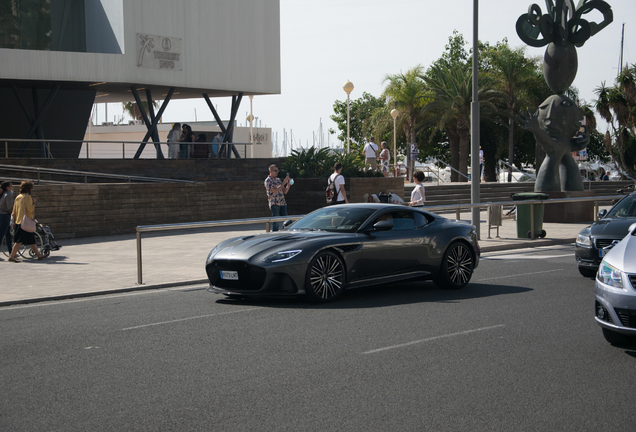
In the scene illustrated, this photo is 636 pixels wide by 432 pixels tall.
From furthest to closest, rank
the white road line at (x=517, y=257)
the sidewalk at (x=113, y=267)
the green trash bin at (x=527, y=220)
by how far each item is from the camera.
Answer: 1. the green trash bin at (x=527, y=220)
2. the white road line at (x=517, y=257)
3. the sidewalk at (x=113, y=267)

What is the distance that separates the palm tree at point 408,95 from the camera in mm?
52281

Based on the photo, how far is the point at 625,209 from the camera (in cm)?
1233

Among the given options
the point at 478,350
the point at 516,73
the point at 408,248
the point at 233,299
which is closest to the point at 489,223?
the point at 408,248

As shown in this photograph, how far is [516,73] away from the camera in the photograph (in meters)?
52.5

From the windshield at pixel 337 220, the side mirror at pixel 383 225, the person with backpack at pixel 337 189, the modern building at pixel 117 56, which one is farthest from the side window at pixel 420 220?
the modern building at pixel 117 56

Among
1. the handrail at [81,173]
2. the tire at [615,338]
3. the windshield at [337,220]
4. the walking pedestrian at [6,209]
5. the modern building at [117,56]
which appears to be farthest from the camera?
the modern building at [117,56]

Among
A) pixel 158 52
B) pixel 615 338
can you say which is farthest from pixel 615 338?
pixel 158 52

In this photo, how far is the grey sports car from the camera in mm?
9477

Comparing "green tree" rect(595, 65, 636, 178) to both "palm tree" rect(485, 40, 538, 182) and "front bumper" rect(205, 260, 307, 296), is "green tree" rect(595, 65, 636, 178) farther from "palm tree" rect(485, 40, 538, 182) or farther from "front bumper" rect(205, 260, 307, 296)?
"front bumper" rect(205, 260, 307, 296)

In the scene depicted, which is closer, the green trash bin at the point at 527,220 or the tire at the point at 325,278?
the tire at the point at 325,278

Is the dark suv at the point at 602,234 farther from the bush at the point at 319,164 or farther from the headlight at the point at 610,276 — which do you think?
the bush at the point at 319,164

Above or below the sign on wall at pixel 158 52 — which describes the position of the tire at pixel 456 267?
below

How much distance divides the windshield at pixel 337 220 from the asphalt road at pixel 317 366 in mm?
1079

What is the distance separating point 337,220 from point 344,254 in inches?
37.7
